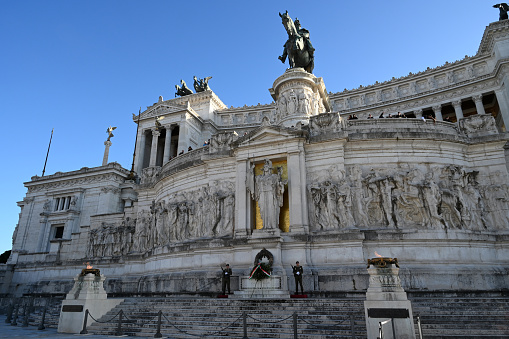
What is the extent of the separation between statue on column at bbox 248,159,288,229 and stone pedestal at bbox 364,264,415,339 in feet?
25.9

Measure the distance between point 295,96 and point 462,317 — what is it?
19.0 m

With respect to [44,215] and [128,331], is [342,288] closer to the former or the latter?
[128,331]

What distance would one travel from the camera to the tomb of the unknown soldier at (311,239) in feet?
37.6

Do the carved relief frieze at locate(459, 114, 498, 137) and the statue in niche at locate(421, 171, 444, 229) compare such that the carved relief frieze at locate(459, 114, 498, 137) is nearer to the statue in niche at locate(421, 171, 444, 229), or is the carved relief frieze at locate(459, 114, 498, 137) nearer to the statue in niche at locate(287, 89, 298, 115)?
the statue in niche at locate(421, 171, 444, 229)

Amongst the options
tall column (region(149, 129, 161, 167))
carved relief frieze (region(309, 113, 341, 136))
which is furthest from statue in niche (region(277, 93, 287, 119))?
tall column (region(149, 129, 161, 167))

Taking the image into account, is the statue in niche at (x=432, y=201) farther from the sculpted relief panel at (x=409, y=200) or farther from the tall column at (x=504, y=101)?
the tall column at (x=504, y=101)

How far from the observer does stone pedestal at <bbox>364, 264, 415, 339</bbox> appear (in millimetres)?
Result: 9133

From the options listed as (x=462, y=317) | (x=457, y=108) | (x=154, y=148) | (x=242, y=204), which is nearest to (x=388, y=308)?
(x=462, y=317)

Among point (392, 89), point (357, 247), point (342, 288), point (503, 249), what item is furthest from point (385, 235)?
point (392, 89)

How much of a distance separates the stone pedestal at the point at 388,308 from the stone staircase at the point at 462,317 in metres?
1.26

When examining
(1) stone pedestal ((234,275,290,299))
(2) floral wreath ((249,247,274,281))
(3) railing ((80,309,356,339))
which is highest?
(2) floral wreath ((249,247,274,281))

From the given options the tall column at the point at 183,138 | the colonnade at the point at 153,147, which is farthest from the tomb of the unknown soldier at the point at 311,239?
the colonnade at the point at 153,147

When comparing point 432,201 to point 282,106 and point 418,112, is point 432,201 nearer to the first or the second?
point 282,106

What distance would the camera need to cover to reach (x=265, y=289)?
14984 mm
